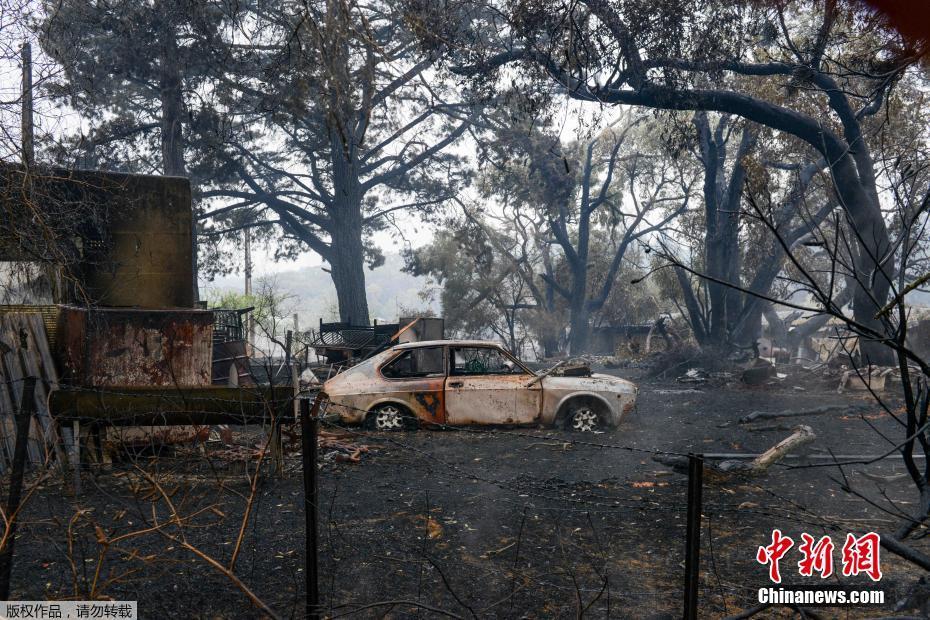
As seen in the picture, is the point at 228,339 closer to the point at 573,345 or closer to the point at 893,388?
the point at 893,388

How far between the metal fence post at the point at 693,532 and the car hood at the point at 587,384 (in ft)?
23.0

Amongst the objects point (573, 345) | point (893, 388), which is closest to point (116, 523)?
point (893, 388)

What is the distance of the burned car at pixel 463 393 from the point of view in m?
9.73

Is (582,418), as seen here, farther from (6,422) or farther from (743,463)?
(6,422)

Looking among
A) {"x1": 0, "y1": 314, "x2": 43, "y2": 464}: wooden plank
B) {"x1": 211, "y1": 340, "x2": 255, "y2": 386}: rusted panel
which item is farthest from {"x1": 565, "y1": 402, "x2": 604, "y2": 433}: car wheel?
{"x1": 0, "y1": 314, "x2": 43, "y2": 464}: wooden plank

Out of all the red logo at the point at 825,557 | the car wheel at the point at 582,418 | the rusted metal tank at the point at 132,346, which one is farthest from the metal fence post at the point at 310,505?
the car wheel at the point at 582,418

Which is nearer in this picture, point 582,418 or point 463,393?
point 463,393

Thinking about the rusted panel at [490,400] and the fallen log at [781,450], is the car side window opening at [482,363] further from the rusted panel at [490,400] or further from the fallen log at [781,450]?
the fallen log at [781,450]

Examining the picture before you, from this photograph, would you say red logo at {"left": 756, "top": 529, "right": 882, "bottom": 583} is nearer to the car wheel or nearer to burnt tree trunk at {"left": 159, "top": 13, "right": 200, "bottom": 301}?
the car wheel

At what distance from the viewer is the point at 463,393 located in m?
9.77

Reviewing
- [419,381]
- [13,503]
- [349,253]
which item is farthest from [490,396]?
[349,253]

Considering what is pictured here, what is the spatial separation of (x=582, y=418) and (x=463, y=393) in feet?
5.75

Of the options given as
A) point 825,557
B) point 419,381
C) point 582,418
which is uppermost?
point 419,381

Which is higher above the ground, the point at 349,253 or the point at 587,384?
the point at 349,253
